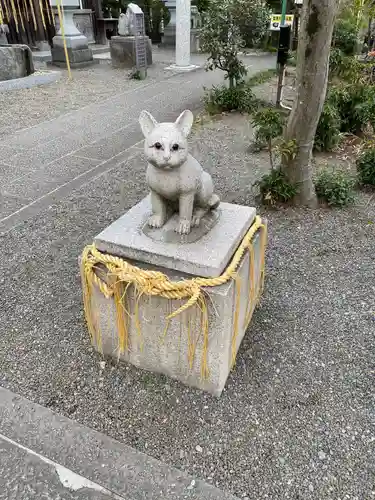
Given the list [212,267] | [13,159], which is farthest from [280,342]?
[13,159]

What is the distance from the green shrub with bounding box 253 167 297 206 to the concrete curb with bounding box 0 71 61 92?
770 centimetres

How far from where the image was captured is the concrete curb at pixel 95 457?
188 centimetres

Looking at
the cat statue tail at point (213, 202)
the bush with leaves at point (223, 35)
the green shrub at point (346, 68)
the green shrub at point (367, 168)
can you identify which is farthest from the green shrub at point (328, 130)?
the cat statue tail at point (213, 202)

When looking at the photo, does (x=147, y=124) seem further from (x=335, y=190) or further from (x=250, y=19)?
(x=250, y=19)

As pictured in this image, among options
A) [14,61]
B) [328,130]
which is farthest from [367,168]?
[14,61]

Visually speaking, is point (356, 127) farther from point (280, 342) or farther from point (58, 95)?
point (58, 95)

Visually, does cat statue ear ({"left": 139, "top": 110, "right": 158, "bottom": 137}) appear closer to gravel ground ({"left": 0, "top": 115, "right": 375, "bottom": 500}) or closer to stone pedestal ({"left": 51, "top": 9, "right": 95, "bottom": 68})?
gravel ground ({"left": 0, "top": 115, "right": 375, "bottom": 500})

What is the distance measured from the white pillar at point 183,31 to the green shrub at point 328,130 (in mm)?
7176

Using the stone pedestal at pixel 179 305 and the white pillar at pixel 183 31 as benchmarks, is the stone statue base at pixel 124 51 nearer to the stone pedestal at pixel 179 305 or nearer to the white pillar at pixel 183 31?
the white pillar at pixel 183 31

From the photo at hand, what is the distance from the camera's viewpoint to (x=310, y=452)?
205cm

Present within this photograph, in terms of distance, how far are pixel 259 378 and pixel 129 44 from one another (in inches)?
455

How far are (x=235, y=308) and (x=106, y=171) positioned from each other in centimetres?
A: 365

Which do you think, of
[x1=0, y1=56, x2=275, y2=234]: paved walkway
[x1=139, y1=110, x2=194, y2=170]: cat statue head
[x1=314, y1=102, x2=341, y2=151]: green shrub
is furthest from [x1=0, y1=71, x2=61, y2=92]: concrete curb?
[x1=139, y1=110, x2=194, y2=170]: cat statue head

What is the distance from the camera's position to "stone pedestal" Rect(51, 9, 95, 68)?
39.2 feet
